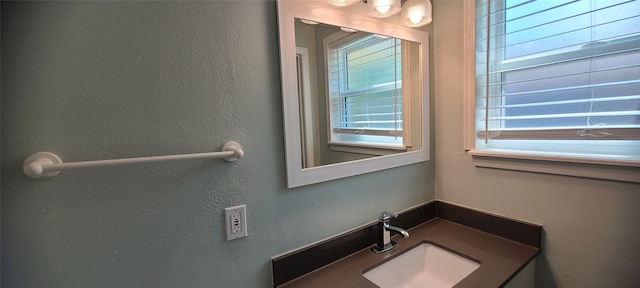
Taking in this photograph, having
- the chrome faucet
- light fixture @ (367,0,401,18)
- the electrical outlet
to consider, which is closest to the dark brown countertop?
the chrome faucet

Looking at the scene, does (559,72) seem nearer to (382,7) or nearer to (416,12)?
(416,12)

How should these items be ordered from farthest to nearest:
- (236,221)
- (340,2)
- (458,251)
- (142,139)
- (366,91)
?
(366,91)
(458,251)
(340,2)
(236,221)
(142,139)

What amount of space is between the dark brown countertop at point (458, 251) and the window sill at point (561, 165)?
346mm

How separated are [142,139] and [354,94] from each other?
2.80 feet

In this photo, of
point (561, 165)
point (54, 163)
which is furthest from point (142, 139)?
point (561, 165)

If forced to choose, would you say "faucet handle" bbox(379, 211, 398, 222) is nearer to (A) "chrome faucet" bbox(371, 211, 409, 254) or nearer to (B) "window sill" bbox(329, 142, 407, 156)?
(A) "chrome faucet" bbox(371, 211, 409, 254)

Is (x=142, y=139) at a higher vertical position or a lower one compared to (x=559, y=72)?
lower

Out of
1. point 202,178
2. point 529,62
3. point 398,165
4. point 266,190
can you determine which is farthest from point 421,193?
point 202,178

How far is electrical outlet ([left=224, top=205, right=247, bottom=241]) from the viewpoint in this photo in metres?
0.85

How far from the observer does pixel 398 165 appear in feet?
4.28

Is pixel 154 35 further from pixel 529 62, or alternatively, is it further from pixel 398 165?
pixel 529 62

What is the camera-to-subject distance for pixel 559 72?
106cm

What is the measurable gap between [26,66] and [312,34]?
79 cm

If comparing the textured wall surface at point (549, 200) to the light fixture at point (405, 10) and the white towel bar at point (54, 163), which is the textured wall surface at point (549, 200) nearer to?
the light fixture at point (405, 10)
